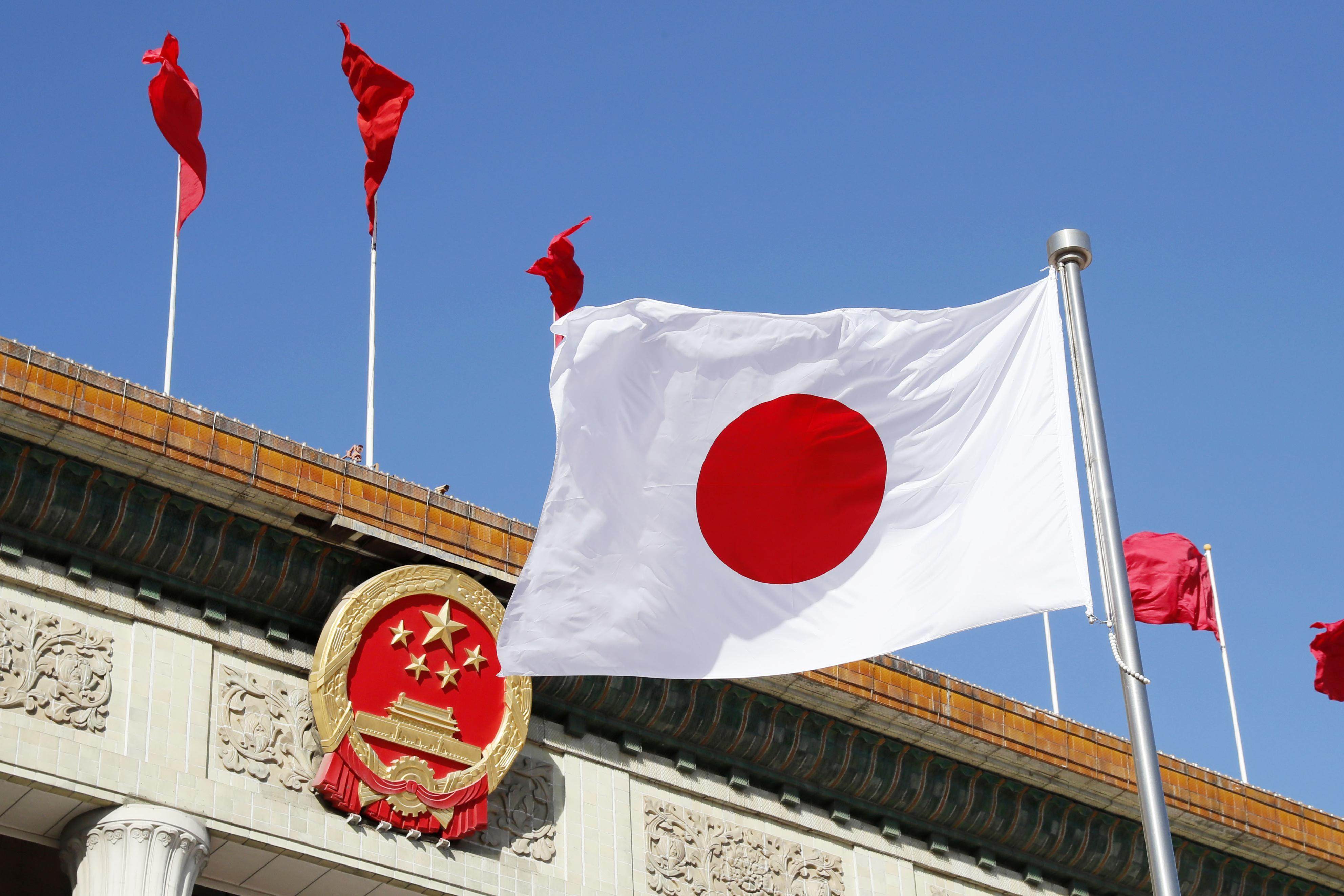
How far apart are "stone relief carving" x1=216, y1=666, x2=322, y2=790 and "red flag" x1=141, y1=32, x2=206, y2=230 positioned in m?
5.95

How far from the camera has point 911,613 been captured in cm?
1193

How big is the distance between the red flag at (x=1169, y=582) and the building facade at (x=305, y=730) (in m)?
4.07

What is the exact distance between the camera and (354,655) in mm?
18625

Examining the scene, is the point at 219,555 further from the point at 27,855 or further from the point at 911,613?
the point at 911,613

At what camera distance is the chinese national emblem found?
60.0 feet

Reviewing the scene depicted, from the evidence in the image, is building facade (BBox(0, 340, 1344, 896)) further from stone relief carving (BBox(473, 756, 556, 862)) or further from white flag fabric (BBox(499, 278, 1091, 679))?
white flag fabric (BBox(499, 278, 1091, 679))

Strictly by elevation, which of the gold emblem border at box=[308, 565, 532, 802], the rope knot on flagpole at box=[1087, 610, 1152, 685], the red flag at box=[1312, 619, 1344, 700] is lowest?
the rope knot on flagpole at box=[1087, 610, 1152, 685]

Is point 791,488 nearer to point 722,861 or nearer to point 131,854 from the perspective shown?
point 131,854

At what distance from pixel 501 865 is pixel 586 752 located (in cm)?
177

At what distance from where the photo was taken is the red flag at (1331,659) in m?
24.9

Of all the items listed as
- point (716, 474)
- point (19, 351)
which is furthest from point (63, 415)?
point (716, 474)

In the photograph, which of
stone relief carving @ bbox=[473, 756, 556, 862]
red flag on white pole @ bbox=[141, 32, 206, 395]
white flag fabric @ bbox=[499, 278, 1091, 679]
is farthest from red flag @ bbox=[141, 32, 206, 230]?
white flag fabric @ bbox=[499, 278, 1091, 679]

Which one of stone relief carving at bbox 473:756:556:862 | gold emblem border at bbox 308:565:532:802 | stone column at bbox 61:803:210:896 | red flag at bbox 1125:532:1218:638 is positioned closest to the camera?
stone column at bbox 61:803:210:896

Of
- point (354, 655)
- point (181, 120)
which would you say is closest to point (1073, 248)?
point (354, 655)
